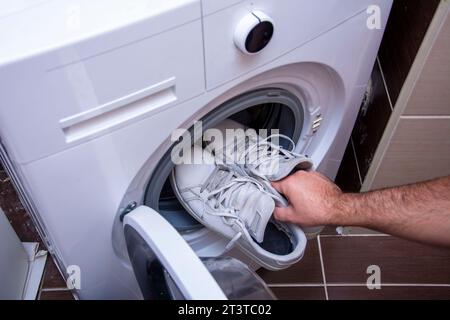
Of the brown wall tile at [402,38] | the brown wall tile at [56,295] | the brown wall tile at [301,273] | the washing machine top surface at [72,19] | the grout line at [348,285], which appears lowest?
the grout line at [348,285]

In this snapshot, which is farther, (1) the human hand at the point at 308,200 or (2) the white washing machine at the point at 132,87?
(1) the human hand at the point at 308,200

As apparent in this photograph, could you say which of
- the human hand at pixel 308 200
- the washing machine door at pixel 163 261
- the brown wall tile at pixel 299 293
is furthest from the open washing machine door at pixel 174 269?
the brown wall tile at pixel 299 293

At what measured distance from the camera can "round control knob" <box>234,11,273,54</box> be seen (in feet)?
1.71

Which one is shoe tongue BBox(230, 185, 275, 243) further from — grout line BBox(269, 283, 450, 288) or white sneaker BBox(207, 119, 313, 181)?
grout line BBox(269, 283, 450, 288)

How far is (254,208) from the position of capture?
68 centimetres

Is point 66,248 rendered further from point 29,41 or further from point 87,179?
point 29,41

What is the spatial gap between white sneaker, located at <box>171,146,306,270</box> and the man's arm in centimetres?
4

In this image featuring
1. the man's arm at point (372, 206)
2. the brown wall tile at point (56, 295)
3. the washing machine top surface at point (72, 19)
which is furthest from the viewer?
the brown wall tile at point (56, 295)

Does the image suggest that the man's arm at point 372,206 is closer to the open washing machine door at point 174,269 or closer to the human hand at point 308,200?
the human hand at point 308,200

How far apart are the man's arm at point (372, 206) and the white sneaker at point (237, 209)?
4cm

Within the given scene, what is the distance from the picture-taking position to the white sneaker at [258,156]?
703 millimetres


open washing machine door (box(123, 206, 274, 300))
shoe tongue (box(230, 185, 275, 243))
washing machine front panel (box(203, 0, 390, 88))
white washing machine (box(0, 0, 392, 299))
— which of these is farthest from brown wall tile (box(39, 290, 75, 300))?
washing machine front panel (box(203, 0, 390, 88))

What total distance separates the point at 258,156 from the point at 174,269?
0.87 ft
